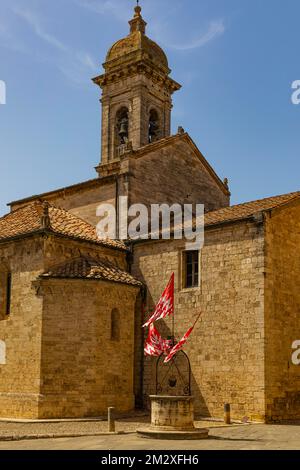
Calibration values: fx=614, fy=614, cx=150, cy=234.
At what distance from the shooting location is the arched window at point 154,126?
33.3 meters

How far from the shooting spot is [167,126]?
111 feet

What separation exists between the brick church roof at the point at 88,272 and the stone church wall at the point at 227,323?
214 cm

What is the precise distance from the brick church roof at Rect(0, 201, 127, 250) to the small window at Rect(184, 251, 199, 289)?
115 inches

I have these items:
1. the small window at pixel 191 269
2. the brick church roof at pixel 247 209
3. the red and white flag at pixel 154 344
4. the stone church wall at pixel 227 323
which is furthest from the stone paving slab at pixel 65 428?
the brick church roof at pixel 247 209

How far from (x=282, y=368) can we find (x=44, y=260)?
8822 mm

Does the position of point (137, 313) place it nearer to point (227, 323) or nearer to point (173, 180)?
point (227, 323)

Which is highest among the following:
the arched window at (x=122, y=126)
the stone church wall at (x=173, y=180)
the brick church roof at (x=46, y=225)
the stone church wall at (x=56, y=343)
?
the arched window at (x=122, y=126)

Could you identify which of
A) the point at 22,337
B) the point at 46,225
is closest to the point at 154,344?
the point at 22,337

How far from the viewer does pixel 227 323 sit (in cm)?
2083

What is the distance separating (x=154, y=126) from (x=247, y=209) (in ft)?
41.2

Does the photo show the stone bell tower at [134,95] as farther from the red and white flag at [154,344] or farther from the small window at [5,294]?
the red and white flag at [154,344]

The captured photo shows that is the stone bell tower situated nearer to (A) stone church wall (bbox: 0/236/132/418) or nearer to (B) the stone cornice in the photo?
(B) the stone cornice

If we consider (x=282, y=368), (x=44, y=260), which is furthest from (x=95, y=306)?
(x=282, y=368)
